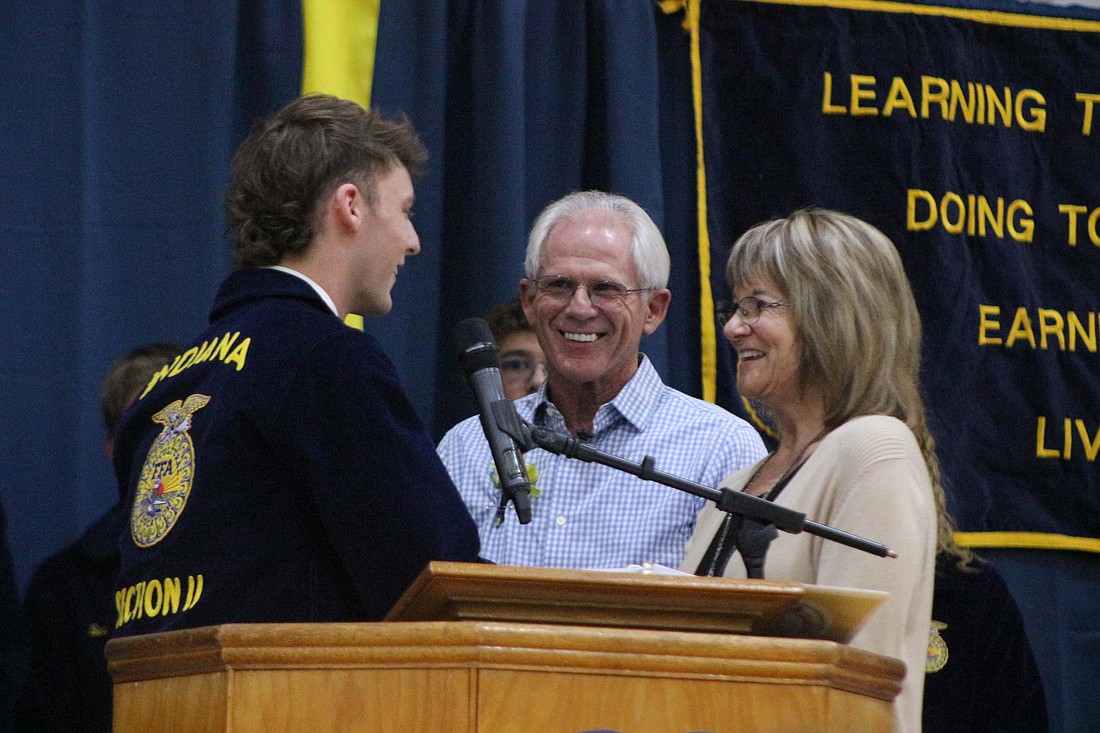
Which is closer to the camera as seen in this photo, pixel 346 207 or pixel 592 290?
pixel 346 207

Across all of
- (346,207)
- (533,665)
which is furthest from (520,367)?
(533,665)

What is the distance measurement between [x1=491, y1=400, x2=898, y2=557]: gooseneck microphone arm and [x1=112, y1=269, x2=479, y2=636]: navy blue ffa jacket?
0.15 m

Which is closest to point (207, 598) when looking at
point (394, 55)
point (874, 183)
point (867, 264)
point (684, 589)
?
point (684, 589)

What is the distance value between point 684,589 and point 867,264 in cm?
104

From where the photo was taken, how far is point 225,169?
143 inches

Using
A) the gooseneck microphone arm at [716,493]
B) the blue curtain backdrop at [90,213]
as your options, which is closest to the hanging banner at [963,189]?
the blue curtain backdrop at [90,213]

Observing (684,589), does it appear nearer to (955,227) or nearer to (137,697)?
(137,697)

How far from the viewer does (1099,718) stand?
13.5 ft

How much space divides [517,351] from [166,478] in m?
1.67

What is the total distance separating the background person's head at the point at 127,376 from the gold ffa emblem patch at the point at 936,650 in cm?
173

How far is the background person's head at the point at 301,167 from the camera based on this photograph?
225 cm

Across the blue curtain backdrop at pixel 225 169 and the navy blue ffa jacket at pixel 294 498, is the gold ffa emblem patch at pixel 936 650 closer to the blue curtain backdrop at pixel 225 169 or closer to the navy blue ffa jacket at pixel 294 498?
the blue curtain backdrop at pixel 225 169

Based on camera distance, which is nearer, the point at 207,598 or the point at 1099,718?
the point at 207,598

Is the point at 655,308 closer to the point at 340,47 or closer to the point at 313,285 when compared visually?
the point at 313,285
